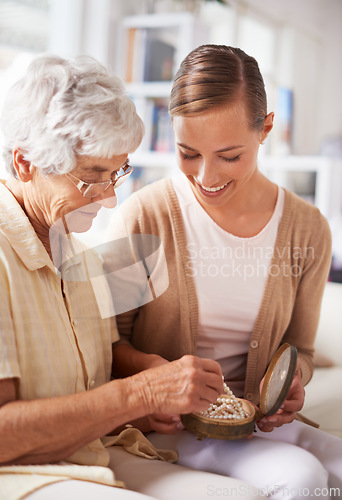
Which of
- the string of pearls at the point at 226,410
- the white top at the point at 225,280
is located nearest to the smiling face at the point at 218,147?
the white top at the point at 225,280

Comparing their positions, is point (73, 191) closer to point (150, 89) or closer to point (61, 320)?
point (61, 320)

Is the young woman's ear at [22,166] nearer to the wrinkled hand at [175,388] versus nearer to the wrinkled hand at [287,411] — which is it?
the wrinkled hand at [175,388]

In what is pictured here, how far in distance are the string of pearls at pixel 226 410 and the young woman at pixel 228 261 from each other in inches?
3.6

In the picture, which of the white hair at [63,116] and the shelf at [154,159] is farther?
the shelf at [154,159]

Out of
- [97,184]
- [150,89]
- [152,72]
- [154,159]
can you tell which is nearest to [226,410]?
[97,184]

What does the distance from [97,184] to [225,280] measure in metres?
0.44

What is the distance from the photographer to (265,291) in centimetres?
132

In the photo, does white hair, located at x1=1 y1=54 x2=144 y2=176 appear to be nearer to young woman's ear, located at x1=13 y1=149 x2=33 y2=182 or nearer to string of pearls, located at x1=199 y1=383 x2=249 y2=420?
young woman's ear, located at x1=13 y1=149 x2=33 y2=182

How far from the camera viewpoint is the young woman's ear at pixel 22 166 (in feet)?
3.28

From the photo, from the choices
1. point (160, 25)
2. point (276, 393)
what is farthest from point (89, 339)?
point (160, 25)

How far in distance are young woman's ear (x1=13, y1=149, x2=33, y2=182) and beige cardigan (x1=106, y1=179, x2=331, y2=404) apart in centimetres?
32

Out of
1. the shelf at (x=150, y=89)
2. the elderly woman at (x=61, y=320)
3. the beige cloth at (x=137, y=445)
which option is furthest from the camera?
the shelf at (x=150, y=89)

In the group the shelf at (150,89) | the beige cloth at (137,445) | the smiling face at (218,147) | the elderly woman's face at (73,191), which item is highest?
the shelf at (150,89)

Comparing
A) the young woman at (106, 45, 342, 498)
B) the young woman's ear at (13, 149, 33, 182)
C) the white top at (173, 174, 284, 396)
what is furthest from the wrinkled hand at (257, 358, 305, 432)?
the young woman's ear at (13, 149, 33, 182)
